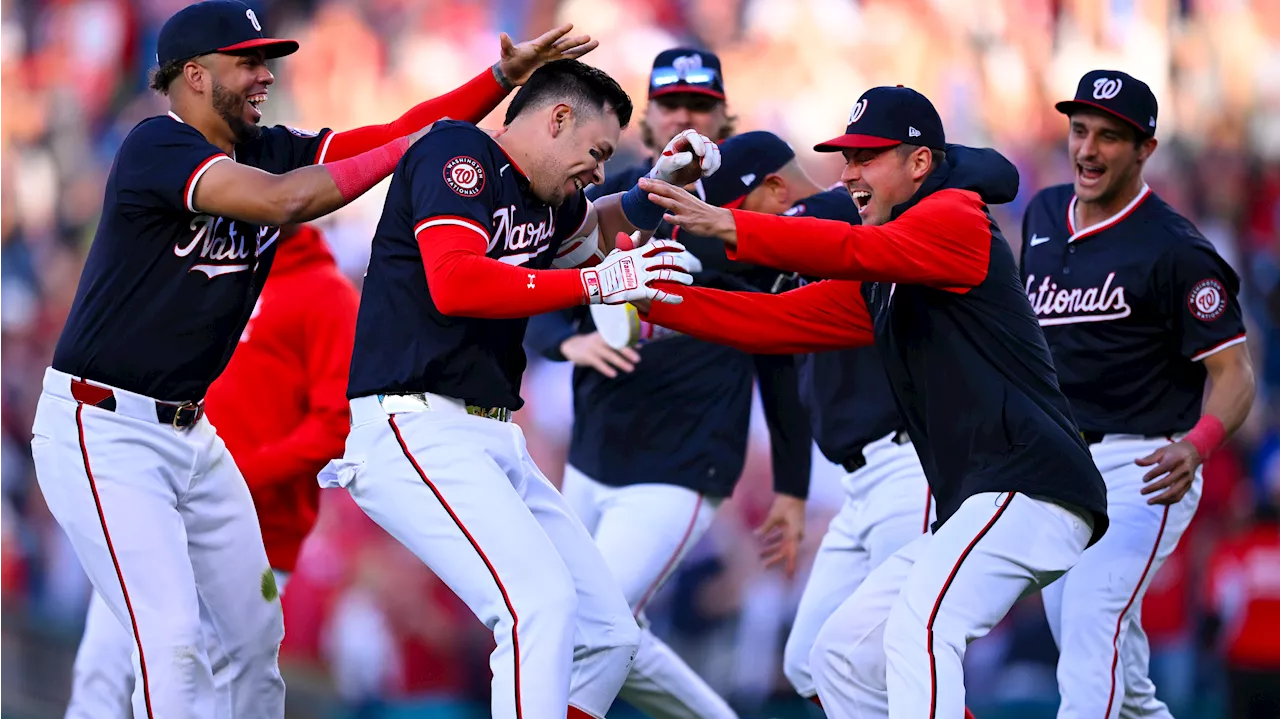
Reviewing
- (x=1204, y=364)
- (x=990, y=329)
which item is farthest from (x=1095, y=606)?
(x=990, y=329)

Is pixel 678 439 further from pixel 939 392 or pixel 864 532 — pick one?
pixel 939 392

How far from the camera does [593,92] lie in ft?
13.0

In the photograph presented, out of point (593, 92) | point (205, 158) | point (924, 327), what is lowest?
point (924, 327)

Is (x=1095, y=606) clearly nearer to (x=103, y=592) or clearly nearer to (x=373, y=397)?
(x=373, y=397)

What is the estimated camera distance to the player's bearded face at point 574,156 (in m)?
3.89

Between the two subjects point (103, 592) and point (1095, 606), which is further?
point (1095, 606)

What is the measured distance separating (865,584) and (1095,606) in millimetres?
1050

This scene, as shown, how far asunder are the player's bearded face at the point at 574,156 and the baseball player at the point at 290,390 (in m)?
1.56

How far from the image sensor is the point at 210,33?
4027mm

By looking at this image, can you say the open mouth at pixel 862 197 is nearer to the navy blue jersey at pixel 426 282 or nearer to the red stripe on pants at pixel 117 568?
the navy blue jersey at pixel 426 282

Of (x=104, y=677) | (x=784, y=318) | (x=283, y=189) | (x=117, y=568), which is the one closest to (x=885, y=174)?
(x=784, y=318)

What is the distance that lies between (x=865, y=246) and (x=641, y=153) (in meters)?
5.78

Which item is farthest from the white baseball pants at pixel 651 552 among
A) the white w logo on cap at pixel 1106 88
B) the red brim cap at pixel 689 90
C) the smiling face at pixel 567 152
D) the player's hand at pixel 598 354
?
the white w logo on cap at pixel 1106 88

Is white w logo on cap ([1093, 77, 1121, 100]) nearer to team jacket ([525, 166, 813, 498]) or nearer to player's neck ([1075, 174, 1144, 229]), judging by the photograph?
player's neck ([1075, 174, 1144, 229])
